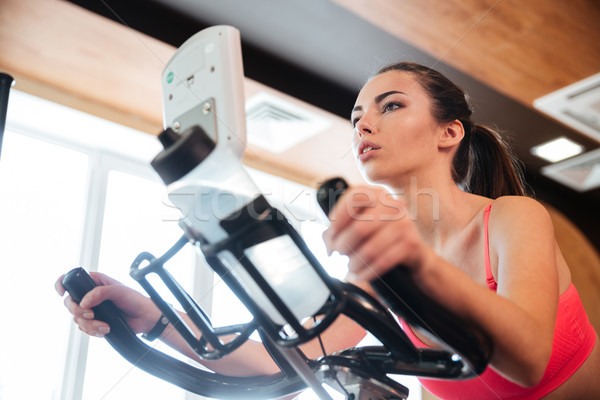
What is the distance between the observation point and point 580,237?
4.71 meters

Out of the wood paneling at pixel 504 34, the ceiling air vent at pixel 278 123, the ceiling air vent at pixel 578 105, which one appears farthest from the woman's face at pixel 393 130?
the ceiling air vent at pixel 578 105

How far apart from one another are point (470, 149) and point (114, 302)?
1.00m

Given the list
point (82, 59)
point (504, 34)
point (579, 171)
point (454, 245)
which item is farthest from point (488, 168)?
point (579, 171)

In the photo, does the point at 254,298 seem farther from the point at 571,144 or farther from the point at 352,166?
the point at 571,144

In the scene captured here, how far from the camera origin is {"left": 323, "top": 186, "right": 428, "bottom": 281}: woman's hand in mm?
450

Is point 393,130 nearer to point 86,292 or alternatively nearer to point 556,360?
point 556,360

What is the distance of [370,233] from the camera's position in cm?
46

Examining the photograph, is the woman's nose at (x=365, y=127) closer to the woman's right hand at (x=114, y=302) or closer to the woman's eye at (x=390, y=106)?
the woman's eye at (x=390, y=106)

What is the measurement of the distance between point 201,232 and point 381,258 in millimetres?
182

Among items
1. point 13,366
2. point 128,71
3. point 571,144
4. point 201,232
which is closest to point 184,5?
point 128,71

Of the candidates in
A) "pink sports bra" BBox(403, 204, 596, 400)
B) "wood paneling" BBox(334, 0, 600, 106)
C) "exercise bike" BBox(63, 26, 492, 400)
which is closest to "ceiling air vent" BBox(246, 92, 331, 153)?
"wood paneling" BBox(334, 0, 600, 106)

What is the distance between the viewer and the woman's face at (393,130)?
1.05 m

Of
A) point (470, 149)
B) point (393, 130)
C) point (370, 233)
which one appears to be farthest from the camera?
point (470, 149)

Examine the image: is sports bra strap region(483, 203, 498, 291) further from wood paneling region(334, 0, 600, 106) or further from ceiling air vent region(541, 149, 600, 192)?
ceiling air vent region(541, 149, 600, 192)
